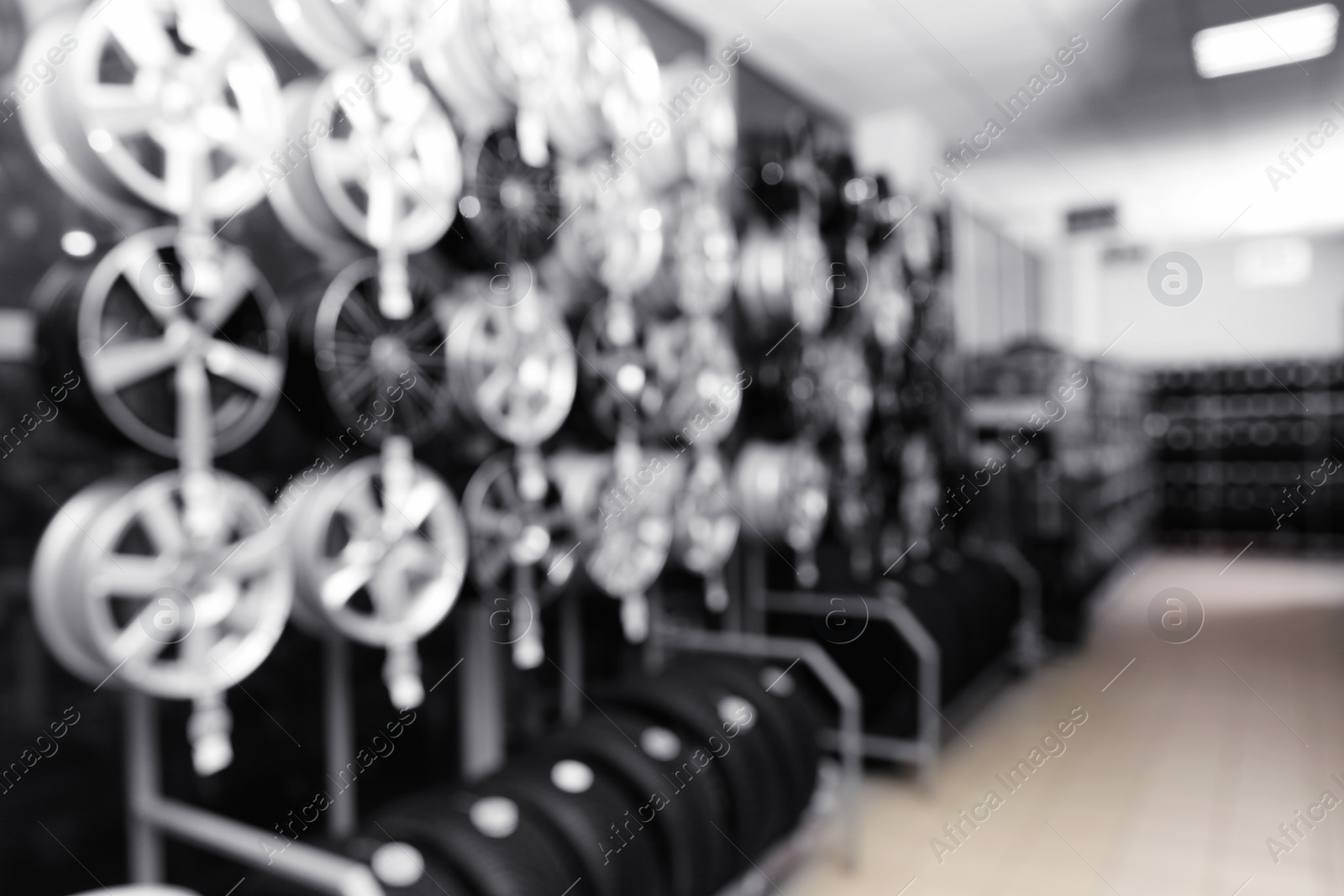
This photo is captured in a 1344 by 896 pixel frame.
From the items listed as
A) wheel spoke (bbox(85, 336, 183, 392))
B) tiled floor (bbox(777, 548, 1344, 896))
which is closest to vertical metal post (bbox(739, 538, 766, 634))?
tiled floor (bbox(777, 548, 1344, 896))

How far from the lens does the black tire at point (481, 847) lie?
6.37 feet

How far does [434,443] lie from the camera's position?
8.35 ft

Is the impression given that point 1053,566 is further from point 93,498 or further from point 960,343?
point 93,498

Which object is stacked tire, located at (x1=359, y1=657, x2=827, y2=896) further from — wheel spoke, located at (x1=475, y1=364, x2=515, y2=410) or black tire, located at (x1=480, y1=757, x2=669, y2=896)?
wheel spoke, located at (x1=475, y1=364, x2=515, y2=410)

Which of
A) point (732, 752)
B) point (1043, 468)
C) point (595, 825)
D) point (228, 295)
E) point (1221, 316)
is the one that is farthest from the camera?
point (1221, 316)

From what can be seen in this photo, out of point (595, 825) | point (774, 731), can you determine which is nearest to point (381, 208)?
point (595, 825)

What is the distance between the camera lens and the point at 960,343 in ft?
21.8

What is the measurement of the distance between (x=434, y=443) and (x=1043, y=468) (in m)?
4.47

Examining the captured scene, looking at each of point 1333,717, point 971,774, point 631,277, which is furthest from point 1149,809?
point 631,277

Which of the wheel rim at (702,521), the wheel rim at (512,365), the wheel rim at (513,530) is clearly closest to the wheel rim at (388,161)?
the wheel rim at (512,365)

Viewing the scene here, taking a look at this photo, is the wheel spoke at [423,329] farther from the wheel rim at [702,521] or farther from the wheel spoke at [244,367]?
the wheel rim at [702,521]

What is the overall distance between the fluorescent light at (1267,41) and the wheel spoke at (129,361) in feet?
15.2

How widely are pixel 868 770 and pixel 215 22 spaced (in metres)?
3.57

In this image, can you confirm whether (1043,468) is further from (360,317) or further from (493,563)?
(360,317)
